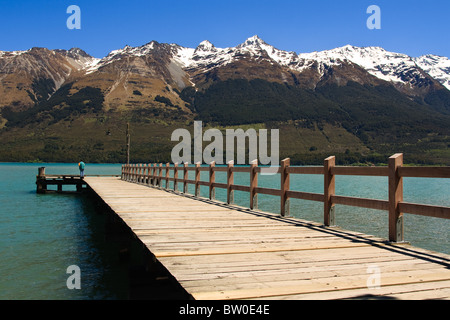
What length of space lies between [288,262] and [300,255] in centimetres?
50

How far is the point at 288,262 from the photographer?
549 cm

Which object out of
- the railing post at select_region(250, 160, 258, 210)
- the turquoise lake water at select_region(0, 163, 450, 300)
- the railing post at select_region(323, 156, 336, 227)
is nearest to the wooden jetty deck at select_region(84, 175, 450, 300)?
the railing post at select_region(323, 156, 336, 227)

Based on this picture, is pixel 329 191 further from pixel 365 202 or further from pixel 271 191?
pixel 271 191

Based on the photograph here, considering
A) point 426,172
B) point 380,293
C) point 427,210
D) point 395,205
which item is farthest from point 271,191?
point 380,293

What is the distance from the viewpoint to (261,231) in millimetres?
8164

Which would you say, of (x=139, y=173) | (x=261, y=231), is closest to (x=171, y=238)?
(x=261, y=231)

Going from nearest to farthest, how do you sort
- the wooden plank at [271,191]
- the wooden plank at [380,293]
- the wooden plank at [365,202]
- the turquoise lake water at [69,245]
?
the wooden plank at [380,293] < the wooden plank at [365,202] < the turquoise lake water at [69,245] < the wooden plank at [271,191]

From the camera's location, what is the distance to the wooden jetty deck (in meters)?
4.20

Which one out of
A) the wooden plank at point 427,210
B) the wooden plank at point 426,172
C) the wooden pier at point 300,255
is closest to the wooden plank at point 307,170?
the wooden pier at point 300,255

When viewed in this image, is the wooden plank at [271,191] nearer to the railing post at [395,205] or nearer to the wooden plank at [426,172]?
the railing post at [395,205]

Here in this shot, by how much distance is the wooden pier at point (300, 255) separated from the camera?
4246 mm
